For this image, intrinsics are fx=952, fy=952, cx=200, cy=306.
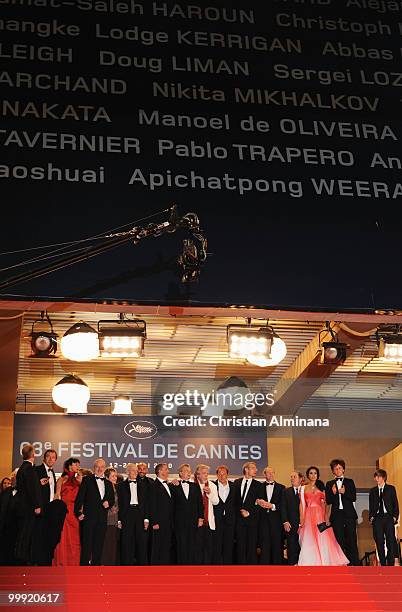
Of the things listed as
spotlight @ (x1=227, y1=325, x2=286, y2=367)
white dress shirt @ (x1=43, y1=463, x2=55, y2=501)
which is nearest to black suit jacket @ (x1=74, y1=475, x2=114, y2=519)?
white dress shirt @ (x1=43, y1=463, x2=55, y2=501)

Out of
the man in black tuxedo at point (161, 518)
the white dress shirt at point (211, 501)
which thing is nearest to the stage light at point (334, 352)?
the white dress shirt at point (211, 501)

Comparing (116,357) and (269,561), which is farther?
(269,561)

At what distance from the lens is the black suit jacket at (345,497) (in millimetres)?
10734

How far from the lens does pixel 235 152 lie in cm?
894

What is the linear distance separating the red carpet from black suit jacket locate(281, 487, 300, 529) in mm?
1272

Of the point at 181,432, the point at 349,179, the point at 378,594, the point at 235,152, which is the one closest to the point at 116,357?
the point at 181,432

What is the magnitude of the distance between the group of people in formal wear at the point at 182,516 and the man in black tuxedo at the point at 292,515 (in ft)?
0.04

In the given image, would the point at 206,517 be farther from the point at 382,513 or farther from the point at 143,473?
the point at 382,513

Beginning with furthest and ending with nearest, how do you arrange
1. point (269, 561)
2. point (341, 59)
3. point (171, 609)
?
1. point (269, 561)
2. point (341, 59)
3. point (171, 609)

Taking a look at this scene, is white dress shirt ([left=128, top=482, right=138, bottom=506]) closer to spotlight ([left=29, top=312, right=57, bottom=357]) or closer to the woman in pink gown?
the woman in pink gown

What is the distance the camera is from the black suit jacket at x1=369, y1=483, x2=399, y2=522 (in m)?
10.9

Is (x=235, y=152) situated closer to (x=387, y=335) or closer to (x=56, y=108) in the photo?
(x=56, y=108)

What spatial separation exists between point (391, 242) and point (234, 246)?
1.51 m

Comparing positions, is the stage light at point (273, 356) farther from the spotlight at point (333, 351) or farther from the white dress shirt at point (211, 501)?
the white dress shirt at point (211, 501)
